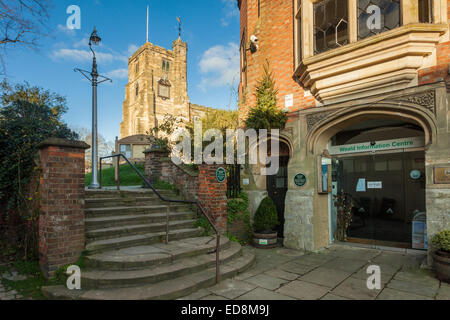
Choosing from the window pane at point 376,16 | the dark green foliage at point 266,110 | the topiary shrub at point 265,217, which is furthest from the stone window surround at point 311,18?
the topiary shrub at point 265,217

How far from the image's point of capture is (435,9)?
190 inches

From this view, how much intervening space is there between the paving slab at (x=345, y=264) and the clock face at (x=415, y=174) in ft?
8.11

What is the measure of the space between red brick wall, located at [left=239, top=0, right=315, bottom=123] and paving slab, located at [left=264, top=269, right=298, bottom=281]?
13.4 ft

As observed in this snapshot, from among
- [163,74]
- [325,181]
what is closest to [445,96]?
[325,181]

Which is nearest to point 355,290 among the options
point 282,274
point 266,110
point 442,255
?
point 282,274

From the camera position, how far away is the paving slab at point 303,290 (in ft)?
11.9

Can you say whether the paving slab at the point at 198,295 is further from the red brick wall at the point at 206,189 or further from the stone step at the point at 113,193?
the stone step at the point at 113,193

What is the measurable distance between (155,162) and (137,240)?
12.9ft

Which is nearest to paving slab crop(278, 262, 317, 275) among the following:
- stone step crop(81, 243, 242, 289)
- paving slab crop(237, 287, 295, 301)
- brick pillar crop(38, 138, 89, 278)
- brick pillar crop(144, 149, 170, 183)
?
paving slab crop(237, 287, 295, 301)

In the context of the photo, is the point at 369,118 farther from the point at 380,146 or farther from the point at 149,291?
the point at 149,291

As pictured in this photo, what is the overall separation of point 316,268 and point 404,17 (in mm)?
5224

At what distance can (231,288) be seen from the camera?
12.6 ft

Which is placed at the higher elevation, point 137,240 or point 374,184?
point 374,184
